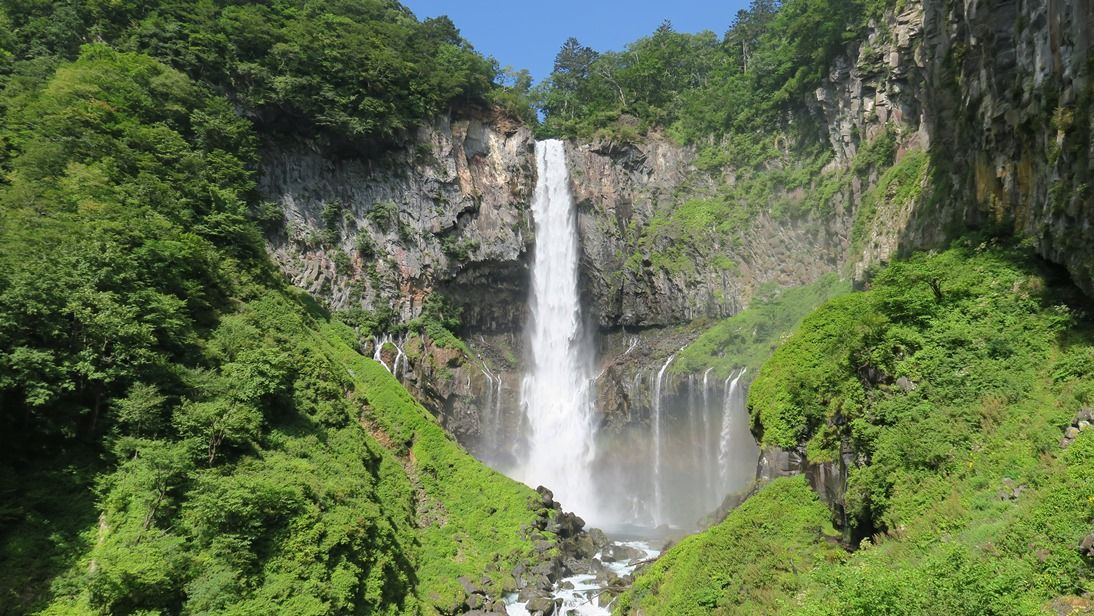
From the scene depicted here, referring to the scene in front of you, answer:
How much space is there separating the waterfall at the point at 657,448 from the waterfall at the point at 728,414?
4244 millimetres

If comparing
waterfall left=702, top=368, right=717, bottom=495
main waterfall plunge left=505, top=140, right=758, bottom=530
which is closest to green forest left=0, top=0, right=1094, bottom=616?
waterfall left=702, top=368, right=717, bottom=495

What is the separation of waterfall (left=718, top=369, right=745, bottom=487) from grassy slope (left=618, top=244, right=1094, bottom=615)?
45.0ft

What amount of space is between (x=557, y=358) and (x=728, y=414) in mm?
13396

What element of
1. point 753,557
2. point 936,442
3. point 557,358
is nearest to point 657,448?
point 557,358

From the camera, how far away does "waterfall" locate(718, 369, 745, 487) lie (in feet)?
94.6

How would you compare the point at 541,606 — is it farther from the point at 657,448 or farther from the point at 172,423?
the point at 657,448

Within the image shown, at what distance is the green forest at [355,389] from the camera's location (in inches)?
380

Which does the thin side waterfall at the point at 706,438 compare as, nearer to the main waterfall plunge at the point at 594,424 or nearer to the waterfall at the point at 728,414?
the main waterfall plunge at the point at 594,424

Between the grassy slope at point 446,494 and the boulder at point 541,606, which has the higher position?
the grassy slope at point 446,494

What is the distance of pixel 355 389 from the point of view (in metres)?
23.9

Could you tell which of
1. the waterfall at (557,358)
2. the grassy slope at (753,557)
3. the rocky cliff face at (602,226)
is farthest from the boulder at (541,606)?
the rocky cliff face at (602,226)

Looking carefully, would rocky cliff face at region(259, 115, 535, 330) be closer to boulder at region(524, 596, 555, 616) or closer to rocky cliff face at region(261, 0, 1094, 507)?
rocky cliff face at region(261, 0, 1094, 507)

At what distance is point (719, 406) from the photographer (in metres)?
30.0

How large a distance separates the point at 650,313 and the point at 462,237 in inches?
519
